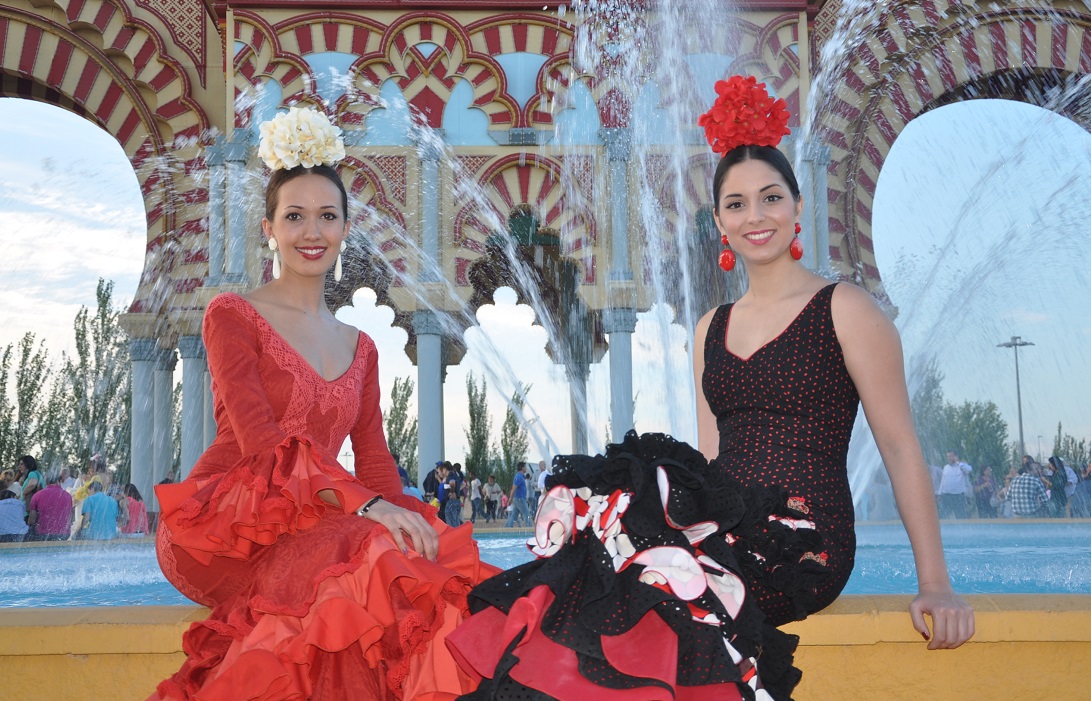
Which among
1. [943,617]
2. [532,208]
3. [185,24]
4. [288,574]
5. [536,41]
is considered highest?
[185,24]

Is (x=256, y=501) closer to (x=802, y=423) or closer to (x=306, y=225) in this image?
(x=306, y=225)

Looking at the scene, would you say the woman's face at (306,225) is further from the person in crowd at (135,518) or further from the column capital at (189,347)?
the column capital at (189,347)

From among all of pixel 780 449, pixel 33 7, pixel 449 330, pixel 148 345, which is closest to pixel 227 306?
pixel 780 449

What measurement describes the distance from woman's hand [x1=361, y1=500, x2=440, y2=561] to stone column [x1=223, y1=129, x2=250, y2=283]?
9348mm

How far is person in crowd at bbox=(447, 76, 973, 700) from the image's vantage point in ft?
4.70

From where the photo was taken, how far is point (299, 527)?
6.42 feet

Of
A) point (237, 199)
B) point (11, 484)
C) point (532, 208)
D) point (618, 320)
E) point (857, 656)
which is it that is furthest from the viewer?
point (532, 208)

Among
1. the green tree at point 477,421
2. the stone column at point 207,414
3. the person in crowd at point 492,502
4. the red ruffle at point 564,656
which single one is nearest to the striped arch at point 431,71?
the stone column at point 207,414

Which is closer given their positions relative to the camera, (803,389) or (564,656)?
(564,656)

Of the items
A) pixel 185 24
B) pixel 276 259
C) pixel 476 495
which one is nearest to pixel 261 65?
pixel 185 24

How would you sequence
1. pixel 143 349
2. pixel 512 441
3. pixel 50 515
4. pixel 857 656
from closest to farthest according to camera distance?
1. pixel 857 656
2. pixel 50 515
3. pixel 143 349
4. pixel 512 441

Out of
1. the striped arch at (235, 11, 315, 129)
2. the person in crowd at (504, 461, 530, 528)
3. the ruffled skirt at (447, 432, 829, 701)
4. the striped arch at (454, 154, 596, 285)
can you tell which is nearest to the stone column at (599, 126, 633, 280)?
the striped arch at (454, 154, 596, 285)

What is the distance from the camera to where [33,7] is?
12.1m

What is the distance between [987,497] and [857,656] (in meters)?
9.70
